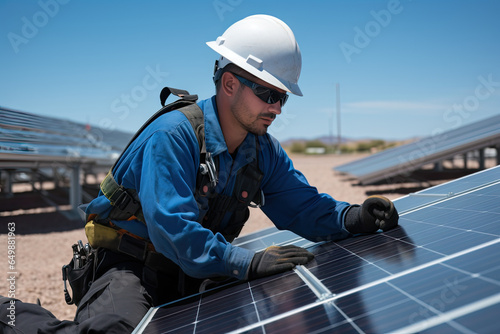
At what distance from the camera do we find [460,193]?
356 cm

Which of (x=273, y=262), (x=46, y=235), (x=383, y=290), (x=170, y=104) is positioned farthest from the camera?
(x=46, y=235)

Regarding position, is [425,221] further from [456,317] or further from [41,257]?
[41,257]

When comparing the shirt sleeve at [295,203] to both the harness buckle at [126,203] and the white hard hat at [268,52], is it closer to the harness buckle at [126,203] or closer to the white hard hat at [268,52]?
the white hard hat at [268,52]

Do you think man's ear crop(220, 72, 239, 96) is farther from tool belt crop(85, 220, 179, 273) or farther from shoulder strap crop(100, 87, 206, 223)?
tool belt crop(85, 220, 179, 273)

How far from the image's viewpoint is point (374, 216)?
301 centimetres

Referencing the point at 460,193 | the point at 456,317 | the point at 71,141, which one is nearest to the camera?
the point at 456,317

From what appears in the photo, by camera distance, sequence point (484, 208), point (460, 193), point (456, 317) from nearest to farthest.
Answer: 1. point (456, 317)
2. point (484, 208)
3. point (460, 193)

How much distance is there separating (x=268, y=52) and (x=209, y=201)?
1.07 meters

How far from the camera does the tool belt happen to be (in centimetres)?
290

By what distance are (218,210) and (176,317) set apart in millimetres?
947

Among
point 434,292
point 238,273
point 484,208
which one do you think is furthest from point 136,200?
point 484,208

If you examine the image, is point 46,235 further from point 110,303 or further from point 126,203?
point 110,303

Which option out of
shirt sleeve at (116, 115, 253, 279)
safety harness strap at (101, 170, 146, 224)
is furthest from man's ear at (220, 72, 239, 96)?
safety harness strap at (101, 170, 146, 224)

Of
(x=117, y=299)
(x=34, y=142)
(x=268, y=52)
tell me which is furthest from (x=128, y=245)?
(x=34, y=142)
